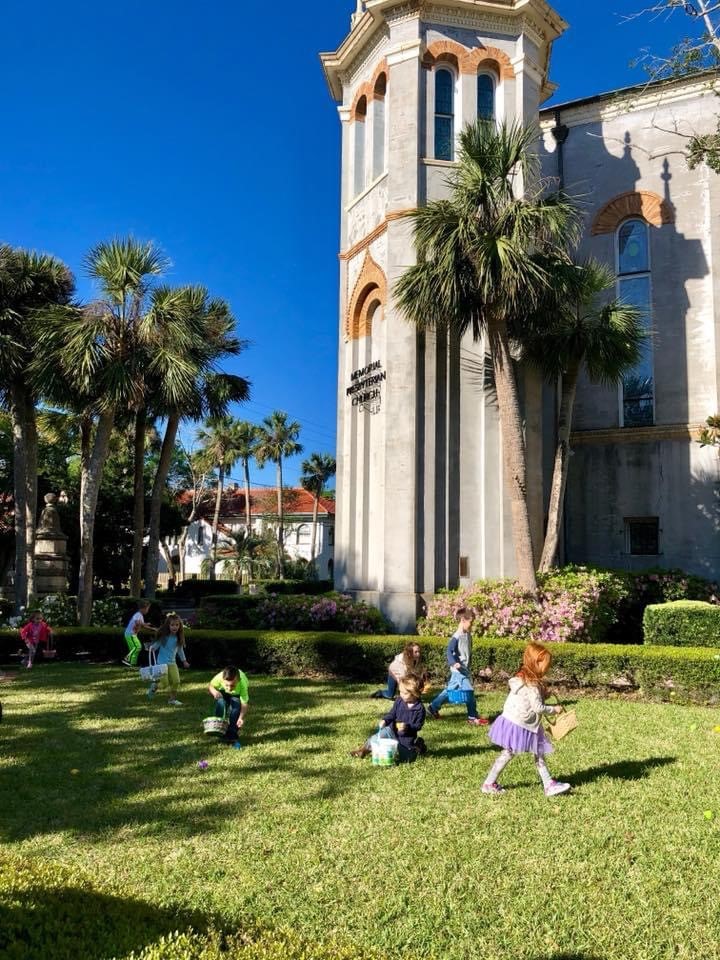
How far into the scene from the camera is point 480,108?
57.0 ft

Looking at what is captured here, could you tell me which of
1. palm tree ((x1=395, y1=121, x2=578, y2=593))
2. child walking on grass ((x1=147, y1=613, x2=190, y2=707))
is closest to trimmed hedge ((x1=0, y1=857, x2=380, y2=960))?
child walking on grass ((x1=147, y1=613, x2=190, y2=707))

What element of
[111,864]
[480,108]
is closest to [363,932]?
[111,864]

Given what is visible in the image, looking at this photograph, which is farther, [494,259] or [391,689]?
[494,259]

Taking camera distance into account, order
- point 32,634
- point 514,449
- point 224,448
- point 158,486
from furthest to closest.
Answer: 1. point 224,448
2. point 158,486
3. point 32,634
4. point 514,449

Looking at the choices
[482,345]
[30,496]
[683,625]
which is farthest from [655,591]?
[30,496]

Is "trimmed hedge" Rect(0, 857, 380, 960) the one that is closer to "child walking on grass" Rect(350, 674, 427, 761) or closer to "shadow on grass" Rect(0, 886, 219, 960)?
"shadow on grass" Rect(0, 886, 219, 960)

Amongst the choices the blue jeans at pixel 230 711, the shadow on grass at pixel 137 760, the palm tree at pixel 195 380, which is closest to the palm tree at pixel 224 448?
the palm tree at pixel 195 380

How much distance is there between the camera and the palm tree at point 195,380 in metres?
16.7

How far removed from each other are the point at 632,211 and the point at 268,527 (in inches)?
1657

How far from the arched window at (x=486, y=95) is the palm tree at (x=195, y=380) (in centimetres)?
821

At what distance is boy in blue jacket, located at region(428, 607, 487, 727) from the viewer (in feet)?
30.4

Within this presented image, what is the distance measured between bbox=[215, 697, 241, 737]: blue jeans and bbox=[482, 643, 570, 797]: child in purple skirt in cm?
298

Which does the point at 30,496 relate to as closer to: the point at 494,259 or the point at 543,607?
the point at 494,259

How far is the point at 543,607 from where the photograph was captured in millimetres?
13453
